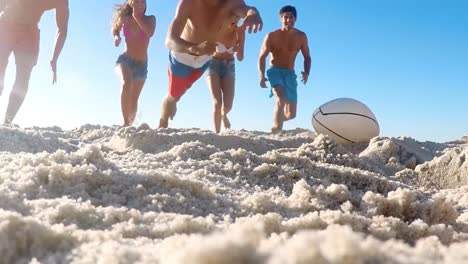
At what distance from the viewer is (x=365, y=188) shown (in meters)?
3.26

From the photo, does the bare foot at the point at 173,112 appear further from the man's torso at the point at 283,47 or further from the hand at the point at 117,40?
the man's torso at the point at 283,47

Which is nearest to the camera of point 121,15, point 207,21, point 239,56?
point 207,21

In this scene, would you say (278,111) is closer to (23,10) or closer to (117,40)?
(117,40)

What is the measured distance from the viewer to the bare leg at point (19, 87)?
255 inches

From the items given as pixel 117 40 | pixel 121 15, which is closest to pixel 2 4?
pixel 117 40

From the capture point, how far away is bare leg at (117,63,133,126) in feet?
24.6

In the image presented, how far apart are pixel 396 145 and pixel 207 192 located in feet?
12.3

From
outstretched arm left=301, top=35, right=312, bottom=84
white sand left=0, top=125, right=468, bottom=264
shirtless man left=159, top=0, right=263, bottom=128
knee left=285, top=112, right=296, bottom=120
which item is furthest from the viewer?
knee left=285, top=112, right=296, bottom=120

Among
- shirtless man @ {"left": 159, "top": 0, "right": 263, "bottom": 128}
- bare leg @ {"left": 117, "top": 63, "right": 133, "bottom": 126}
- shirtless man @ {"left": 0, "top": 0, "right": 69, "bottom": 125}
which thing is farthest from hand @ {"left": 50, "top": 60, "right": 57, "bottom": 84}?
shirtless man @ {"left": 159, "top": 0, "right": 263, "bottom": 128}

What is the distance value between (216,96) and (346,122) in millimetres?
1799

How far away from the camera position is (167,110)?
22.2 ft

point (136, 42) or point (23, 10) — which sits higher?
point (136, 42)

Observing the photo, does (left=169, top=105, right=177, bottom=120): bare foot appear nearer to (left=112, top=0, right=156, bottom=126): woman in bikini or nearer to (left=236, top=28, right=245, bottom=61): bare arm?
(left=112, top=0, right=156, bottom=126): woman in bikini

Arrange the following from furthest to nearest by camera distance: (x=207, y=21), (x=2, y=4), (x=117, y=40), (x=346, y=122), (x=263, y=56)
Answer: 1. (x=263, y=56)
2. (x=117, y=40)
3. (x=346, y=122)
4. (x=2, y=4)
5. (x=207, y=21)
